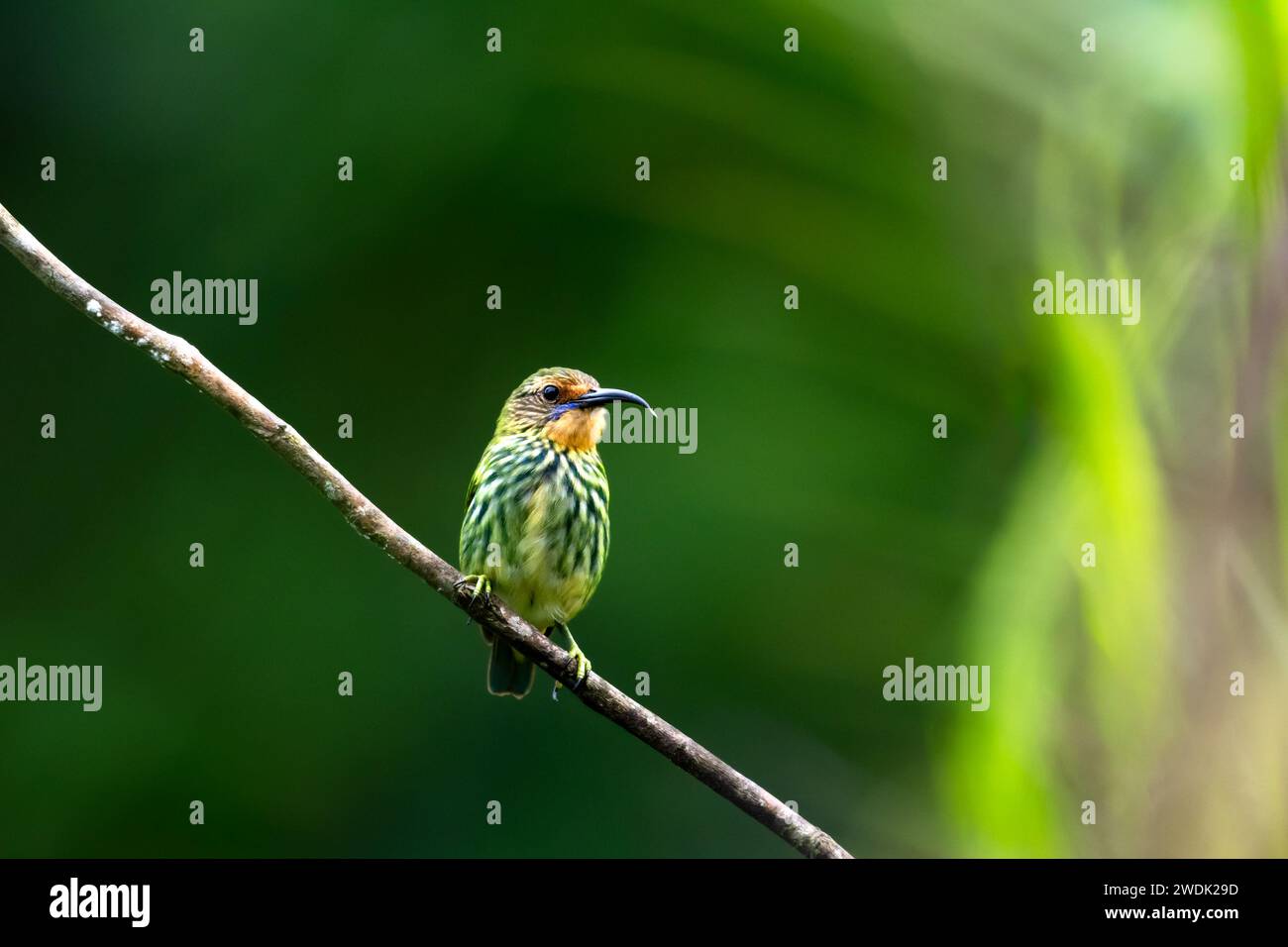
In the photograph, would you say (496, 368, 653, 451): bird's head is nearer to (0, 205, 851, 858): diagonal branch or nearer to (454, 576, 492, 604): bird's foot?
(454, 576, 492, 604): bird's foot

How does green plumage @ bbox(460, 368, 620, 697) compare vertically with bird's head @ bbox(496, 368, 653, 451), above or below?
below

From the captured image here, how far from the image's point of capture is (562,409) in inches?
194

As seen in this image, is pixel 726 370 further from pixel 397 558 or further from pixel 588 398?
pixel 397 558

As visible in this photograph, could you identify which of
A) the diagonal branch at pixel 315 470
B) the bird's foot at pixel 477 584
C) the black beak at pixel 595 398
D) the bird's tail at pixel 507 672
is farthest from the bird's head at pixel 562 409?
the diagonal branch at pixel 315 470

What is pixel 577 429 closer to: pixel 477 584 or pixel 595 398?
pixel 595 398

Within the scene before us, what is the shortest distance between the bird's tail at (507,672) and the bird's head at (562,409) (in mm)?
800

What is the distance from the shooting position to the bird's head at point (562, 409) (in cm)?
489

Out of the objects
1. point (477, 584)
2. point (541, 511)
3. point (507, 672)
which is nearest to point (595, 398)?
point (541, 511)

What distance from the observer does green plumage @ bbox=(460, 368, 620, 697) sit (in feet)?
15.3

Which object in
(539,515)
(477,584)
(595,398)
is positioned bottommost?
(477,584)

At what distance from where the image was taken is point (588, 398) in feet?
16.1

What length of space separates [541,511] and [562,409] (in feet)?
1.44

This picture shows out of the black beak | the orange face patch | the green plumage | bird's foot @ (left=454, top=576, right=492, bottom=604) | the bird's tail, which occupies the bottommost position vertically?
the bird's tail

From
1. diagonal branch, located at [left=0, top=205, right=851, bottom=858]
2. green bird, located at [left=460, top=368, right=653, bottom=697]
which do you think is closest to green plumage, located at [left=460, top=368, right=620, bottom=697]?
green bird, located at [left=460, top=368, right=653, bottom=697]
